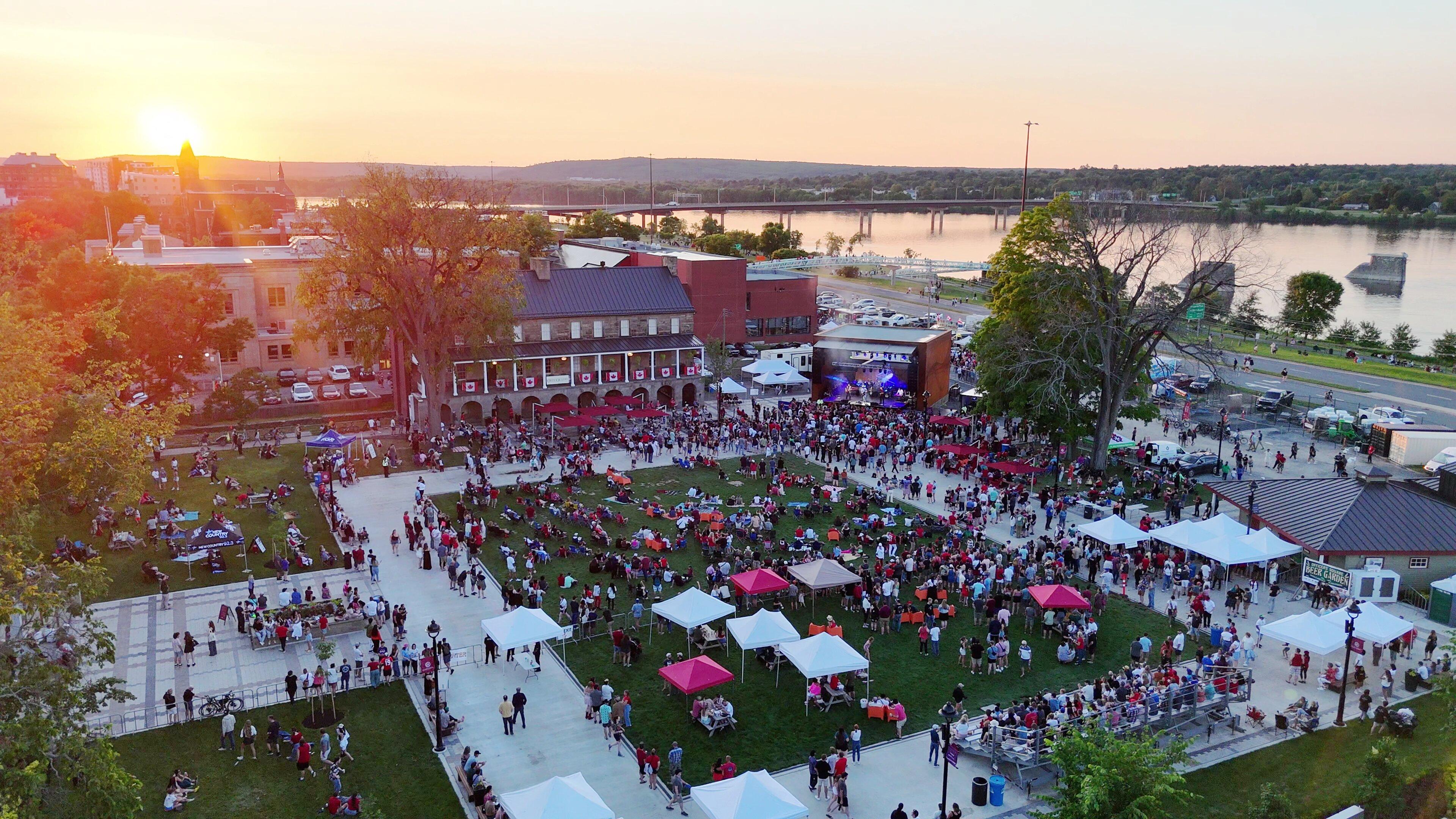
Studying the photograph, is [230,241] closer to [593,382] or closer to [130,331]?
[130,331]

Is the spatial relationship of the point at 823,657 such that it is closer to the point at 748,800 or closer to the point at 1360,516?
the point at 748,800

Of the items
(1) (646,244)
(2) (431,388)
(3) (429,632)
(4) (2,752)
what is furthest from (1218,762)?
(1) (646,244)

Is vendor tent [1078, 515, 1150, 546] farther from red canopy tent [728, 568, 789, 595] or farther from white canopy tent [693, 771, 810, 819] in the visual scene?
A: white canopy tent [693, 771, 810, 819]

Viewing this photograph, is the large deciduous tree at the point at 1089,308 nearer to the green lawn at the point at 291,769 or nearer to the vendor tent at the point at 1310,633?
the vendor tent at the point at 1310,633

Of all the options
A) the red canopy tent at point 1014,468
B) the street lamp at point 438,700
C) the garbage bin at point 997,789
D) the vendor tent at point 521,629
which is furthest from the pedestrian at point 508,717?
the red canopy tent at point 1014,468

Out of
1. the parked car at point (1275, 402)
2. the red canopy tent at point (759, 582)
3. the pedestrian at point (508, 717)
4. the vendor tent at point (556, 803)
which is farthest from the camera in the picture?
the parked car at point (1275, 402)

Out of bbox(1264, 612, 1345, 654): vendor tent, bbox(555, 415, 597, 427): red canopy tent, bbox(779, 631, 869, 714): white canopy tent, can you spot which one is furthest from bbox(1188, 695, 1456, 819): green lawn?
bbox(555, 415, 597, 427): red canopy tent
